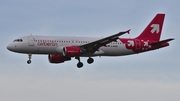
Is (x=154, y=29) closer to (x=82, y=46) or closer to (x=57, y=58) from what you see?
(x=82, y=46)

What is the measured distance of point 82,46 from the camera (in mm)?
74312

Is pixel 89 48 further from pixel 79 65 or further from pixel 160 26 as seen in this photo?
pixel 160 26

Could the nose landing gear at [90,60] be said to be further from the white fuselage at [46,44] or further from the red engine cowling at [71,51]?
the red engine cowling at [71,51]

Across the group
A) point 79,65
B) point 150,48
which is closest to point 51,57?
point 79,65

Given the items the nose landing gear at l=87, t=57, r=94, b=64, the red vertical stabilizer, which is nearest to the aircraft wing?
the nose landing gear at l=87, t=57, r=94, b=64

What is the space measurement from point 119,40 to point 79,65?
23.7 feet

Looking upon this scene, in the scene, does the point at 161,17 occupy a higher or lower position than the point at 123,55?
higher

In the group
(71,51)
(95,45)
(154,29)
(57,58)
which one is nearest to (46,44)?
(71,51)

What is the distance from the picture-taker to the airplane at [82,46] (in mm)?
73375

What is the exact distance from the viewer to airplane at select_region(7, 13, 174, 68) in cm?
7338

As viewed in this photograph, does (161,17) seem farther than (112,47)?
Yes

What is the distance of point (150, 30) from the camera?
82.8m

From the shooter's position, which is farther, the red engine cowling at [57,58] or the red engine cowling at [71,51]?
the red engine cowling at [57,58]

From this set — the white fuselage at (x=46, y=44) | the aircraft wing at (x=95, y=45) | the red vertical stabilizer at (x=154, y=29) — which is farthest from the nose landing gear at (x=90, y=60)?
the red vertical stabilizer at (x=154, y=29)
